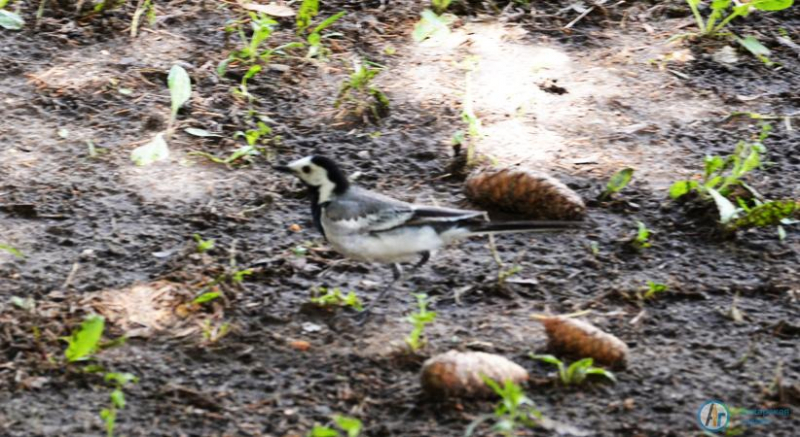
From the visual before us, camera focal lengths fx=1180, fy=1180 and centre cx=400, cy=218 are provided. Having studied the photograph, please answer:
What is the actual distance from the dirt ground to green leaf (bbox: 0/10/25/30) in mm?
185

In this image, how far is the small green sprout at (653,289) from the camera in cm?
Answer: 522

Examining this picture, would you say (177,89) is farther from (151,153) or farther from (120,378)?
(120,378)

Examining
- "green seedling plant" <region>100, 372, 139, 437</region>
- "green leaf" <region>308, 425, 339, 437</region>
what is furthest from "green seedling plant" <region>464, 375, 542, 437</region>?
"green seedling plant" <region>100, 372, 139, 437</region>

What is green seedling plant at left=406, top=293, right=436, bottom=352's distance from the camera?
4.64 m

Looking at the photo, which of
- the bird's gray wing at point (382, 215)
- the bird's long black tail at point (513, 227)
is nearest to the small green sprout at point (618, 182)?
the bird's long black tail at point (513, 227)

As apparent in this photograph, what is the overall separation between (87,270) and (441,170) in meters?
1.93

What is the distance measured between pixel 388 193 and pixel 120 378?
202 centimetres

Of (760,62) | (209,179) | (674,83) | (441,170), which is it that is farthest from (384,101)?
(760,62)

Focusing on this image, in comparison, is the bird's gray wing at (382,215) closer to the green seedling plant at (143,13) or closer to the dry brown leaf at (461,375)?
the dry brown leaf at (461,375)

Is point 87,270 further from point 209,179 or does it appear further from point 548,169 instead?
point 548,169

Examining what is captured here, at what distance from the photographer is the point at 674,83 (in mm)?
7074

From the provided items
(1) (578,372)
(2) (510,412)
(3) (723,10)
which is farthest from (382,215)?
(3) (723,10)

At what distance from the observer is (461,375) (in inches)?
171

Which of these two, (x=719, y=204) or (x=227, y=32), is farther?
(x=227, y=32)
